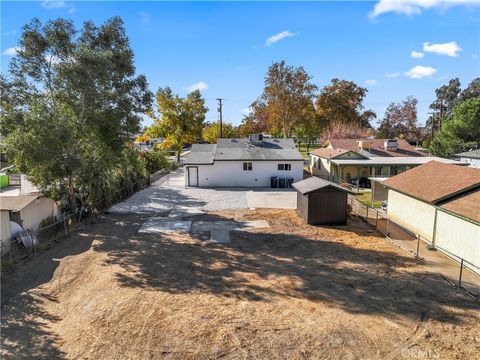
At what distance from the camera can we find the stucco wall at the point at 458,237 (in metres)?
11.1

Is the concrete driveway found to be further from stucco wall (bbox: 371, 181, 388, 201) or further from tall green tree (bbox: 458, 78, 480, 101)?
tall green tree (bbox: 458, 78, 480, 101)

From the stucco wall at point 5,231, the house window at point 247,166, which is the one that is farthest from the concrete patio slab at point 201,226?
the house window at point 247,166

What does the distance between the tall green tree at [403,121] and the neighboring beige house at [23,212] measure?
196 feet

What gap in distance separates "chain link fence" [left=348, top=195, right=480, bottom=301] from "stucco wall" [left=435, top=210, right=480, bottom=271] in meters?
0.23

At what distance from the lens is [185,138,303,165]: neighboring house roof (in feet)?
90.6

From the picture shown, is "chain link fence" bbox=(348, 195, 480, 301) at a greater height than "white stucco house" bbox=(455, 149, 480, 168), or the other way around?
"white stucco house" bbox=(455, 149, 480, 168)

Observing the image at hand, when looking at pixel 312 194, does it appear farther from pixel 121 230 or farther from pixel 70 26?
pixel 70 26

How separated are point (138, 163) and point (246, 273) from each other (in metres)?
17.1

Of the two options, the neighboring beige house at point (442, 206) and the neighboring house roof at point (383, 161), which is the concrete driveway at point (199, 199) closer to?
the neighboring house roof at point (383, 161)

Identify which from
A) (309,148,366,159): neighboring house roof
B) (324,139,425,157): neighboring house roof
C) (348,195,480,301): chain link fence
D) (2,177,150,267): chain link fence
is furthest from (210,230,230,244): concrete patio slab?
(324,139,425,157): neighboring house roof

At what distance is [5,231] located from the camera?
39.0ft

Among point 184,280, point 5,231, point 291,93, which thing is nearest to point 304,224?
point 184,280

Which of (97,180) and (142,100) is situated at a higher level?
(142,100)

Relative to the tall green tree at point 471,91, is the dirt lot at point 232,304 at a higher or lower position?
lower
